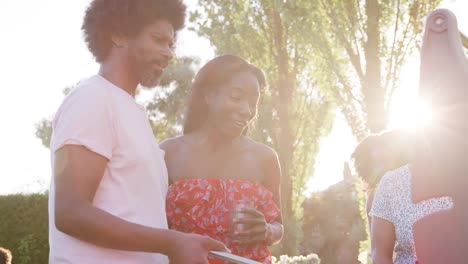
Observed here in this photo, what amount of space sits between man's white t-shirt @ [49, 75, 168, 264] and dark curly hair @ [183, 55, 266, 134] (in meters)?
1.25

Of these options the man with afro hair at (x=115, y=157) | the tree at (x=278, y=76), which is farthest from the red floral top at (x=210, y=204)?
the tree at (x=278, y=76)

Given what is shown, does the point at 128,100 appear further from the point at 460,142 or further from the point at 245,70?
the point at 245,70

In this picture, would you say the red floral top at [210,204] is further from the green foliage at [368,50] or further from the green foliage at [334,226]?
the green foliage at [334,226]

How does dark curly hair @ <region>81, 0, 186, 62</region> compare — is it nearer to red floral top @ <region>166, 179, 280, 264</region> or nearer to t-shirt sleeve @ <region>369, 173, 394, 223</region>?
red floral top @ <region>166, 179, 280, 264</region>

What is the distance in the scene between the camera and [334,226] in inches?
899

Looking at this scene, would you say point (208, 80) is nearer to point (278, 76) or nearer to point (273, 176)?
point (273, 176)

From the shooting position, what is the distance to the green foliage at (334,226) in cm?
2142

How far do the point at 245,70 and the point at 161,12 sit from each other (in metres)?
1.12

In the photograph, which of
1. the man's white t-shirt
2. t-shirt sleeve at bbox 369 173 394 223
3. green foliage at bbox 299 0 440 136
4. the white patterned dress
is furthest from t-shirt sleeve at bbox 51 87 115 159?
green foliage at bbox 299 0 440 136

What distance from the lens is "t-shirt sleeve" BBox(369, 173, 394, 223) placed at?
3.13m

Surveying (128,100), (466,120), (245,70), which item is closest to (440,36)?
(466,120)

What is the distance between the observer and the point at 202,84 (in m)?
3.27

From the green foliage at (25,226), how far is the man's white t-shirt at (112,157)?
597 inches

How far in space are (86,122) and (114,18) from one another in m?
0.49
